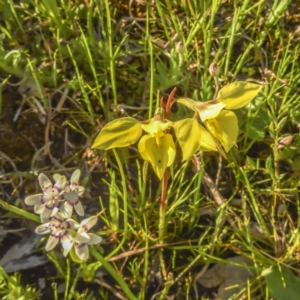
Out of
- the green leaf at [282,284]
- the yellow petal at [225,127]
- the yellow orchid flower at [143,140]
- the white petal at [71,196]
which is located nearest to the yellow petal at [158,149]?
the yellow orchid flower at [143,140]

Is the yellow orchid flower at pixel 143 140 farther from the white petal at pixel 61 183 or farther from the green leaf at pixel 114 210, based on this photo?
the green leaf at pixel 114 210

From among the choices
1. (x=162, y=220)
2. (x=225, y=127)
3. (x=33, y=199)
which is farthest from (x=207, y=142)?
(x=33, y=199)

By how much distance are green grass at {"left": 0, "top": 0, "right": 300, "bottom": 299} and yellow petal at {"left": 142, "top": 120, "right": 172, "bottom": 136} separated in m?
0.41

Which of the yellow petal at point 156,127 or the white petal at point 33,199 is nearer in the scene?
the yellow petal at point 156,127

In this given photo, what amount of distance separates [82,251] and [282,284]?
0.62 metres

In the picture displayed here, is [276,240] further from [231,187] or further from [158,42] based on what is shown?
[158,42]

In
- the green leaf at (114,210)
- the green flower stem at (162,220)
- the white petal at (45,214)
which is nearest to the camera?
the white petal at (45,214)

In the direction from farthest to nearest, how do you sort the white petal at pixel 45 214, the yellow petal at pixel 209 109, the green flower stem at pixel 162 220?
1. the green flower stem at pixel 162 220
2. the white petal at pixel 45 214
3. the yellow petal at pixel 209 109

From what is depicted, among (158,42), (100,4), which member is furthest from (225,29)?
(100,4)

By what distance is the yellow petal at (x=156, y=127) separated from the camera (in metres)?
1.19

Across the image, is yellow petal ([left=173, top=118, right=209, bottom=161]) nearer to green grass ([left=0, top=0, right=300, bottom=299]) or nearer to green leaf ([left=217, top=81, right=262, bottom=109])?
green leaf ([left=217, top=81, right=262, bottom=109])

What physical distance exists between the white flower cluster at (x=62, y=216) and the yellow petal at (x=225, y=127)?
1.25 ft

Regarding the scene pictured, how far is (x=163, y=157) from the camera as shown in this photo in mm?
1259

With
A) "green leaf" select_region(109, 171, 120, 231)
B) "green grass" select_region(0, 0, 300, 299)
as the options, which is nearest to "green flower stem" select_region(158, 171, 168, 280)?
"green grass" select_region(0, 0, 300, 299)
